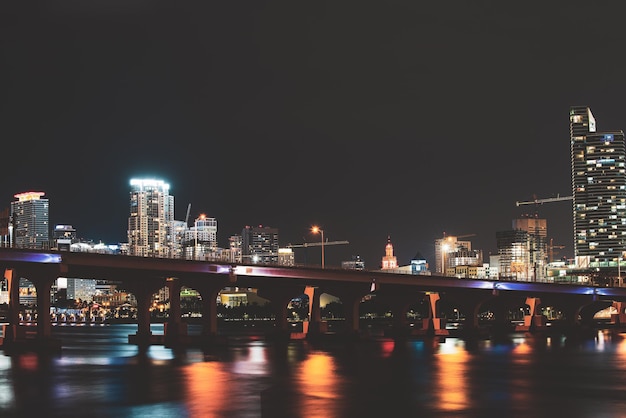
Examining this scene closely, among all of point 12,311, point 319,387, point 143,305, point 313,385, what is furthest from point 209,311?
point 319,387

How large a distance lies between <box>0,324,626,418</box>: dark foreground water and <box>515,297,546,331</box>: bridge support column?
80.0 m

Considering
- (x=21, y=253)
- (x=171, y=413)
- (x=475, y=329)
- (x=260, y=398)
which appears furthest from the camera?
(x=475, y=329)

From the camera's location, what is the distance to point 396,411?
42969 mm

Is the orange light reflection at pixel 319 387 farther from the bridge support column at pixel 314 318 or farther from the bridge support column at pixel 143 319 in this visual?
the bridge support column at pixel 314 318

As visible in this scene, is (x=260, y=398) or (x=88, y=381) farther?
(x=88, y=381)

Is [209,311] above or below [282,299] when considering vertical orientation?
below

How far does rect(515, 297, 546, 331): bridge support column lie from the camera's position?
548ft

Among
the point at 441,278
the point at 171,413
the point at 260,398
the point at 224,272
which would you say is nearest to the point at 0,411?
the point at 171,413

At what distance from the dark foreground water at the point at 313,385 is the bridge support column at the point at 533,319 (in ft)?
262

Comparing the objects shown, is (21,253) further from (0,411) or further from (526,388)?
(526,388)

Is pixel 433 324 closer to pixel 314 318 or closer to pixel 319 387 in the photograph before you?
pixel 314 318

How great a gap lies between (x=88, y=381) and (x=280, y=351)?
3628 centimetres

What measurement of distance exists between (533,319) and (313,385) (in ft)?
400

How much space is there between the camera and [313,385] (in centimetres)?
5447
